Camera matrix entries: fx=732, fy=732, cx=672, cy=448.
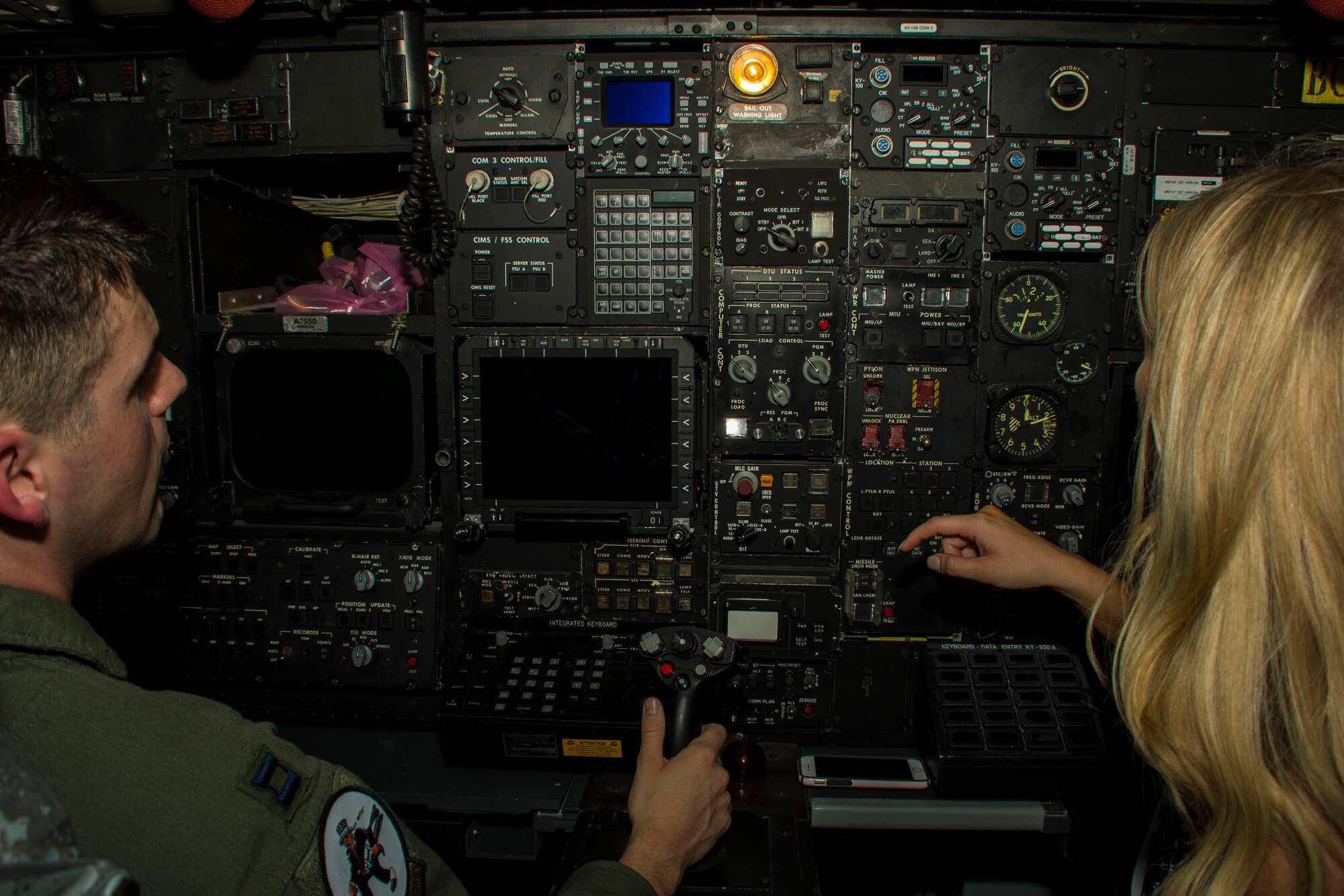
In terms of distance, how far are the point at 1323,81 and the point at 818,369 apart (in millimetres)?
1868

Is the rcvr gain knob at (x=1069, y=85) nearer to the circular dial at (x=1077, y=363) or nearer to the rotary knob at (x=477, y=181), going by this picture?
the circular dial at (x=1077, y=363)

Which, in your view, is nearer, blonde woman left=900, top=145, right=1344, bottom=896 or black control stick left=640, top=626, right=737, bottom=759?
blonde woman left=900, top=145, right=1344, bottom=896

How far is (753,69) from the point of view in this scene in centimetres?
239

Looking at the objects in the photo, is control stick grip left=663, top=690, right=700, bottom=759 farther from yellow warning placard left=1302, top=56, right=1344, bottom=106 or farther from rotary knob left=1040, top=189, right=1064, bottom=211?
yellow warning placard left=1302, top=56, right=1344, bottom=106

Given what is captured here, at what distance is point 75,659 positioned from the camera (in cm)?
107

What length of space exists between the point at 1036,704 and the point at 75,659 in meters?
2.44

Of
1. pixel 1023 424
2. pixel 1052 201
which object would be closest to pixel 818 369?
pixel 1023 424

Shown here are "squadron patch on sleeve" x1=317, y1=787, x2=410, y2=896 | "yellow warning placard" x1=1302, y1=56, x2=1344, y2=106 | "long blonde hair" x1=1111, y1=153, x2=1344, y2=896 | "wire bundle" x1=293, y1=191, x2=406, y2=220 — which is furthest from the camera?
"wire bundle" x1=293, y1=191, x2=406, y2=220

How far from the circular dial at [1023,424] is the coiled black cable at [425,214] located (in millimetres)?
1950

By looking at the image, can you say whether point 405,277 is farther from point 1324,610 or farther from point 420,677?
point 1324,610

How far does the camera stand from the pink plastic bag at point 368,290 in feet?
8.80

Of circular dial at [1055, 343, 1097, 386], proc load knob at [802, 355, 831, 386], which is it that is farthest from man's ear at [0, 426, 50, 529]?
circular dial at [1055, 343, 1097, 386]

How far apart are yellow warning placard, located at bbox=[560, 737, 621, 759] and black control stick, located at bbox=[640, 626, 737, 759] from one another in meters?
0.26

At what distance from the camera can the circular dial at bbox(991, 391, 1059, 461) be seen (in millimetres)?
2461
